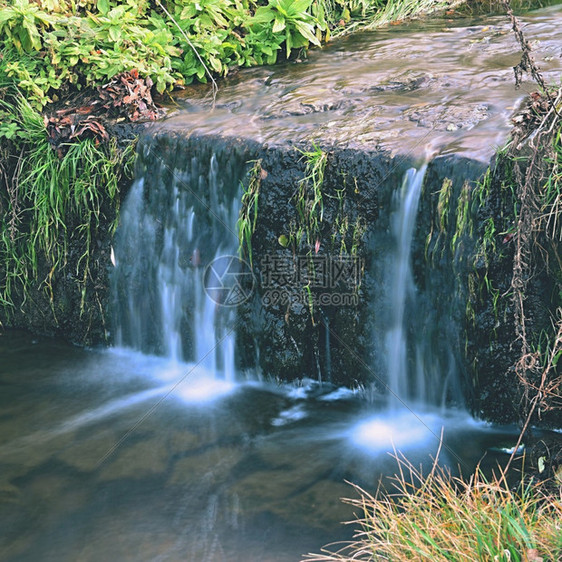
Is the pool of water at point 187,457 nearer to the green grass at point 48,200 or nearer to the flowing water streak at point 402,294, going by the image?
the flowing water streak at point 402,294

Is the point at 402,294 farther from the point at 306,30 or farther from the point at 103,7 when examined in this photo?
the point at 103,7

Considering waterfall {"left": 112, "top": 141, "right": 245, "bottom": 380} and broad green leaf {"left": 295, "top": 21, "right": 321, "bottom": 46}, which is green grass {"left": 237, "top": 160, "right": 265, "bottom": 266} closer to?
waterfall {"left": 112, "top": 141, "right": 245, "bottom": 380}

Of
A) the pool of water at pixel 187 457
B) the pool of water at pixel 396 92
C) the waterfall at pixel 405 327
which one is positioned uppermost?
the pool of water at pixel 396 92

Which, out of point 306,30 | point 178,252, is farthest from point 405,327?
point 306,30

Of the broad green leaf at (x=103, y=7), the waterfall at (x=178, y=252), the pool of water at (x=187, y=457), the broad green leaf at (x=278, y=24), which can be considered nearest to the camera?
the pool of water at (x=187, y=457)

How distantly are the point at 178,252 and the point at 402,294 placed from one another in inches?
65.0

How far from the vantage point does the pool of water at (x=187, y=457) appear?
136 inches

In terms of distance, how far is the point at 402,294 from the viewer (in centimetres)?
436

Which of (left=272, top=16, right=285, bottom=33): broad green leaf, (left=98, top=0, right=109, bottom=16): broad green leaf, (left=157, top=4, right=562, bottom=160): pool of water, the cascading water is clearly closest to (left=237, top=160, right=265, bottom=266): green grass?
(left=157, top=4, right=562, bottom=160): pool of water

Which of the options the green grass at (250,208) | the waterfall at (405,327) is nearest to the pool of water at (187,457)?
the waterfall at (405,327)

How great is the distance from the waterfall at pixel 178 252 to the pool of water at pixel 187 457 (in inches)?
8.3

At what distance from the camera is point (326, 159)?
4395 millimetres

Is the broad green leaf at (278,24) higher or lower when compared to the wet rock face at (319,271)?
higher

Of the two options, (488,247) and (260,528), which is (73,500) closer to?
(260,528)
